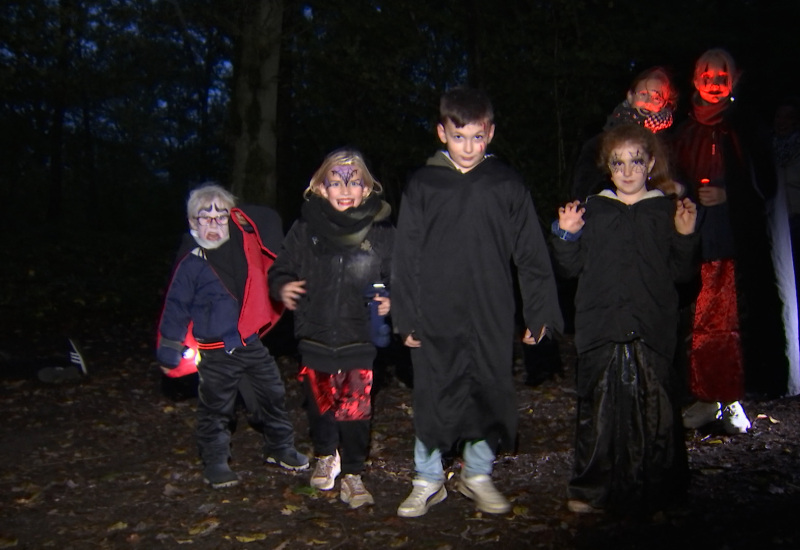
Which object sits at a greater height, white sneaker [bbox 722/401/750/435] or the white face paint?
the white face paint

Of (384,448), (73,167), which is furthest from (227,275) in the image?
(73,167)

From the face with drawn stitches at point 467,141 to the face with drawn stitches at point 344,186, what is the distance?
2.13 ft

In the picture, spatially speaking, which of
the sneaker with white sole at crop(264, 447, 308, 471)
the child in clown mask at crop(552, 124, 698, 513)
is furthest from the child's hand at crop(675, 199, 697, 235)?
the sneaker with white sole at crop(264, 447, 308, 471)

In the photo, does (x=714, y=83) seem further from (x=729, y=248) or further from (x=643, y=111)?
(x=729, y=248)

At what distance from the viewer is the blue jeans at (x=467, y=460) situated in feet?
15.5

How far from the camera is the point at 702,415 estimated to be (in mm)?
6000

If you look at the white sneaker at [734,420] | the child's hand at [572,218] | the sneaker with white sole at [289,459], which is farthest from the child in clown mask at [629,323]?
the sneaker with white sole at [289,459]

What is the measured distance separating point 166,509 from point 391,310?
1.83 m

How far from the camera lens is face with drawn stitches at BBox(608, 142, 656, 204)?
4.61 metres

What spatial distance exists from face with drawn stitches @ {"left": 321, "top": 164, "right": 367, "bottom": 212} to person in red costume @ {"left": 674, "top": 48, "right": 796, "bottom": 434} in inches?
82.1

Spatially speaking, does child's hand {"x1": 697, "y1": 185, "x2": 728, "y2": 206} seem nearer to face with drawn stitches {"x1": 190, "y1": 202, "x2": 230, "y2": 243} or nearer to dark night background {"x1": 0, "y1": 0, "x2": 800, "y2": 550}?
dark night background {"x1": 0, "y1": 0, "x2": 800, "y2": 550}

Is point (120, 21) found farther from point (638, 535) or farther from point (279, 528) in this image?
point (638, 535)

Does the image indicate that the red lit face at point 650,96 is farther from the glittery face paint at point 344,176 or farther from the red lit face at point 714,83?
the glittery face paint at point 344,176

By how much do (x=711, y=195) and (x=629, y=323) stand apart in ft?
4.69
